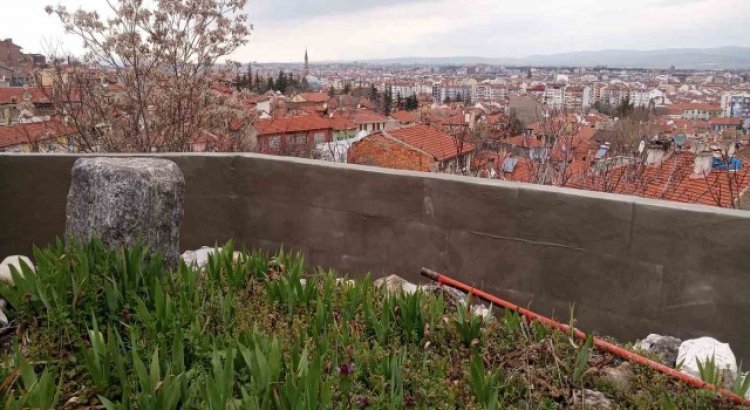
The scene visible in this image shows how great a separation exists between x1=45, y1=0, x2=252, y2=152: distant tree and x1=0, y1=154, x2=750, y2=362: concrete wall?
4.09 m

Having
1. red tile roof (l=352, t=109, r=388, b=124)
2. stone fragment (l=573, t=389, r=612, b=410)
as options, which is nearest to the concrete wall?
stone fragment (l=573, t=389, r=612, b=410)

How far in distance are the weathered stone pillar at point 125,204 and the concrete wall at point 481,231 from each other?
119 centimetres

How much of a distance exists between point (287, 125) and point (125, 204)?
13928 millimetres

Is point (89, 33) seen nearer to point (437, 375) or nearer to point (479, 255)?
point (479, 255)

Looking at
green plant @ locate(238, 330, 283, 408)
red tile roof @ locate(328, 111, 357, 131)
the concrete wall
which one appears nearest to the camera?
green plant @ locate(238, 330, 283, 408)

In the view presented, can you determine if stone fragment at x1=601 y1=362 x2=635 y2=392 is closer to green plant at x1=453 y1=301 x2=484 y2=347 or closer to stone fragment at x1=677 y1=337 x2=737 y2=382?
stone fragment at x1=677 y1=337 x2=737 y2=382

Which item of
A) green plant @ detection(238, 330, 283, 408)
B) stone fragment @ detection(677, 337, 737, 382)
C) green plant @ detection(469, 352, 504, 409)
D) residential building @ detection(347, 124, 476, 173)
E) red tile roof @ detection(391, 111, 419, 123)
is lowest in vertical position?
red tile roof @ detection(391, 111, 419, 123)

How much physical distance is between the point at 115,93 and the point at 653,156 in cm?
804

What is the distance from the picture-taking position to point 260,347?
9.27 feet

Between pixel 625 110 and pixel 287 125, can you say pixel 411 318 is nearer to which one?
pixel 287 125

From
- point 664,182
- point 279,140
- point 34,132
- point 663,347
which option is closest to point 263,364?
point 663,347

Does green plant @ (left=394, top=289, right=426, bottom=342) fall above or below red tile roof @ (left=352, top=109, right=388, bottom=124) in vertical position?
above

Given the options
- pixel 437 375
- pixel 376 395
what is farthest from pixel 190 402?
pixel 437 375

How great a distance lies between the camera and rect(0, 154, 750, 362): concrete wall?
398cm
